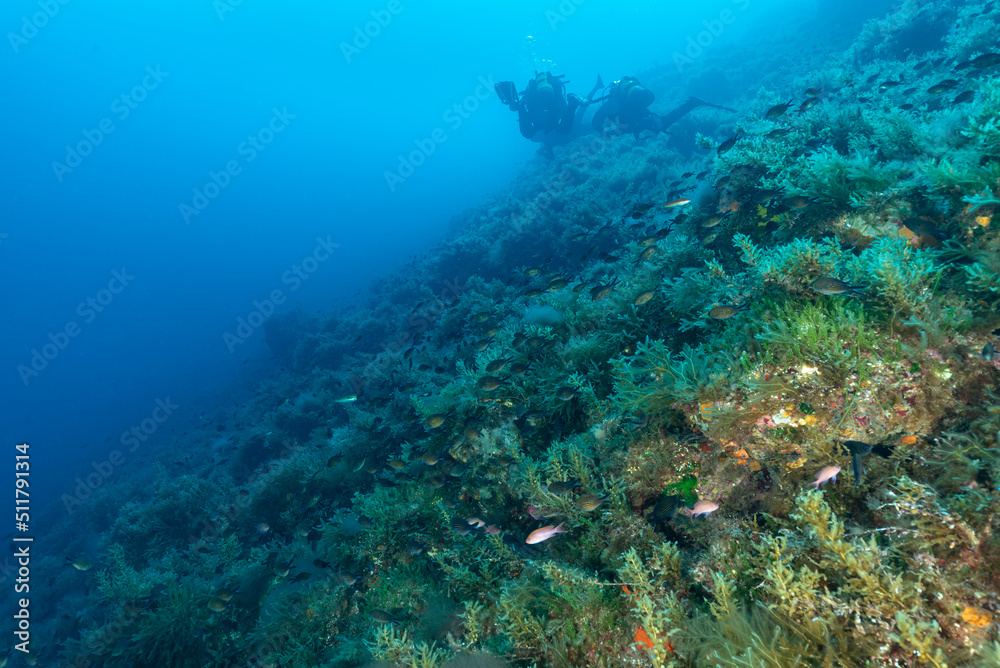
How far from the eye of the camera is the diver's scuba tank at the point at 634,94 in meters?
19.7

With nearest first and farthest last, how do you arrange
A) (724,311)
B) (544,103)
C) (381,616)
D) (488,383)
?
(724,311) < (381,616) < (488,383) < (544,103)

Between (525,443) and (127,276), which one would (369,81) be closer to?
(127,276)

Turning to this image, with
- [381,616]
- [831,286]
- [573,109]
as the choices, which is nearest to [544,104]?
[573,109]

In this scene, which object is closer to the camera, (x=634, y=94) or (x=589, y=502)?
(x=589, y=502)

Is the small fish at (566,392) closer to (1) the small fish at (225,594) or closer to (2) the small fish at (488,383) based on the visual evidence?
(2) the small fish at (488,383)

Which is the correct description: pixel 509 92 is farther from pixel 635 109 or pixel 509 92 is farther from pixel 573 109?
pixel 635 109

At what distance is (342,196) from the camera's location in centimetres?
11588

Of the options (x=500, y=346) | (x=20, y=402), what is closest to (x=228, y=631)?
(x=500, y=346)

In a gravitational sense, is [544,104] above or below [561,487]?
above

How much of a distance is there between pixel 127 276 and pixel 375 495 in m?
129

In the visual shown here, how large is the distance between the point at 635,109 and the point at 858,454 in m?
21.9

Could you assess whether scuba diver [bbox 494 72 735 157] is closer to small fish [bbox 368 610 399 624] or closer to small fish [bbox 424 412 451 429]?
small fish [bbox 424 412 451 429]

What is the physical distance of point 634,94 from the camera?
1978 cm

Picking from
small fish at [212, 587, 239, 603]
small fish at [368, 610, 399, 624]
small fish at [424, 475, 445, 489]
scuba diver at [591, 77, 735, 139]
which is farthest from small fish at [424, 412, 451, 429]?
scuba diver at [591, 77, 735, 139]
